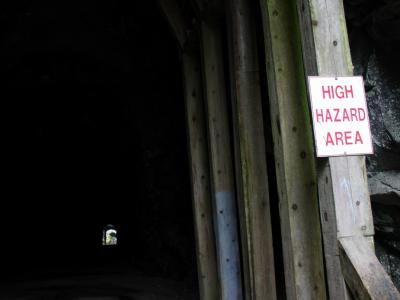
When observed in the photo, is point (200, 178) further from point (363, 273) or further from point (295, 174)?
point (363, 273)

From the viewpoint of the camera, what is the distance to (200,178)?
18.6 feet

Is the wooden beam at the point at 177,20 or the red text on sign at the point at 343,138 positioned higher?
the wooden beam at the point at 177,20

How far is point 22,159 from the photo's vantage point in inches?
614

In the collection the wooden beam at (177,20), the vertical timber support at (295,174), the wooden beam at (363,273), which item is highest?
the wooden beam at (177,20)

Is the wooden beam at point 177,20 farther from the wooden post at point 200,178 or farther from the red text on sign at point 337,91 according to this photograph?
the red text on sign at point 337,91

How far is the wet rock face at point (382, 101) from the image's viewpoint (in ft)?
13.3

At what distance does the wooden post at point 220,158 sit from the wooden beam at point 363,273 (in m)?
2.46

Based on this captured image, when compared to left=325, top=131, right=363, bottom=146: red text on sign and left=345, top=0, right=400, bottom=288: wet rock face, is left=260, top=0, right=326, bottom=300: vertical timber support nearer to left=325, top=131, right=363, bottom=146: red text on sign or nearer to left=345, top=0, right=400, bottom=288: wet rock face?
left=325, top=131, right=363, bottom=146: red text on sign

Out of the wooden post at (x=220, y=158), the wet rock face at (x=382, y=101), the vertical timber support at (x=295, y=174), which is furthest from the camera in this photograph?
the wooden post at (x=220, y=158)

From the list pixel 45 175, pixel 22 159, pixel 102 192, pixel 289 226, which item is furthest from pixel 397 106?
pixel 102 192

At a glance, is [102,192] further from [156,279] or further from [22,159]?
[156,279]

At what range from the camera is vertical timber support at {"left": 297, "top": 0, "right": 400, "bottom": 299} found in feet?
7.46

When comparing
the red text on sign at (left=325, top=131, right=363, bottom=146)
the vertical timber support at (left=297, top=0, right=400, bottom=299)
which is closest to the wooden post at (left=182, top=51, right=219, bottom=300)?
the vertical timber support at (left=297, top=0, right=400, bottom=299)

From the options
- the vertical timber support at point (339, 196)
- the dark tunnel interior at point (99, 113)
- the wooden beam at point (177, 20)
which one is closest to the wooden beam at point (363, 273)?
the vertical timber support at point (339, 196)
